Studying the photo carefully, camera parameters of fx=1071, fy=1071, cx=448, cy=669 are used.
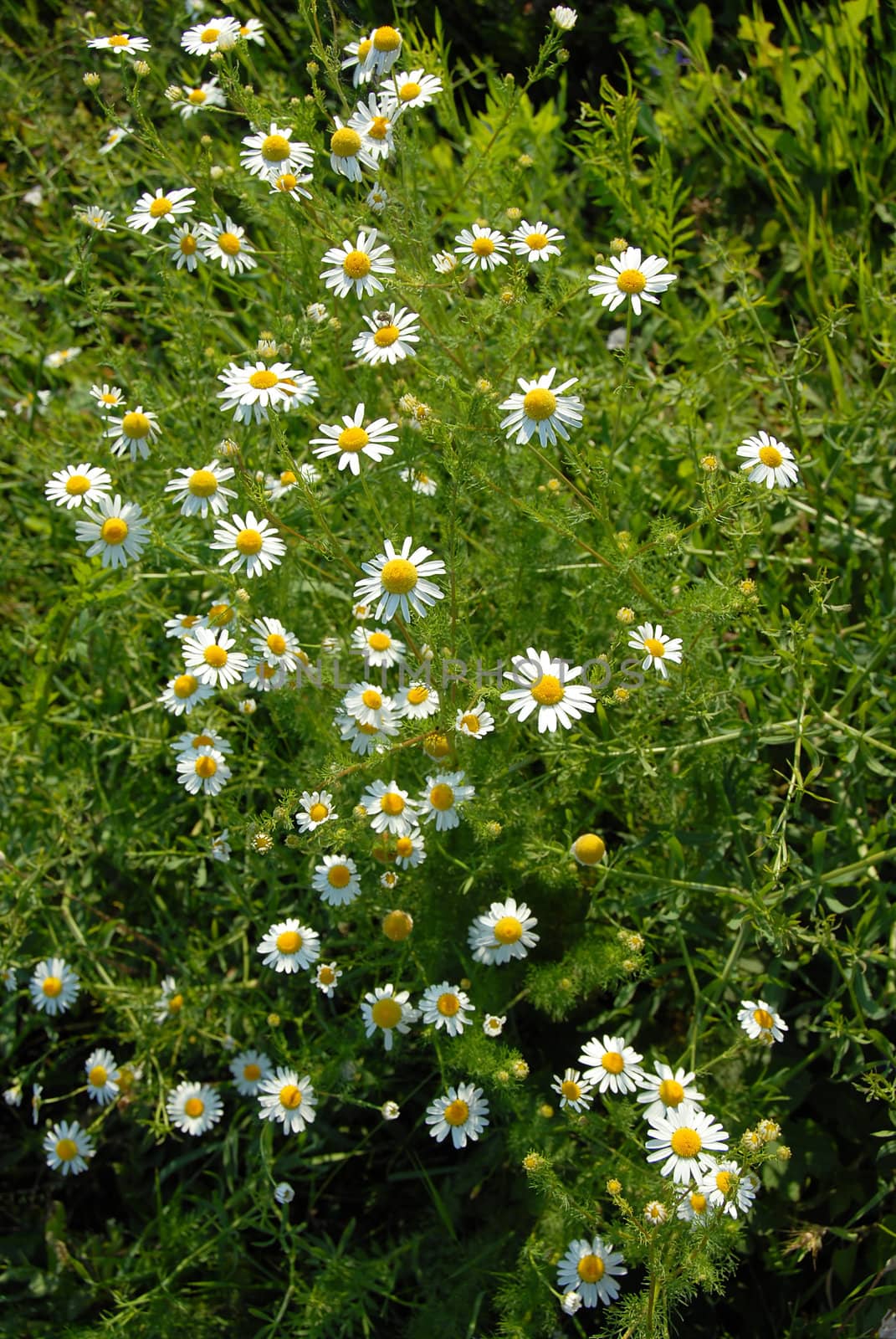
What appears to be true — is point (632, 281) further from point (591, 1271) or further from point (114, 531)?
point (591, 1271)

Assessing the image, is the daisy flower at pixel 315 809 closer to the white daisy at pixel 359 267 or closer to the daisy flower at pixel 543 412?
the daisy flower at pixel 543 412

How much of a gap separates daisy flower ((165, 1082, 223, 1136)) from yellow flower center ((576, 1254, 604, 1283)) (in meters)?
0.97

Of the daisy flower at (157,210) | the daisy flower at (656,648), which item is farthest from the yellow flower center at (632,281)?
the daisy flower at (157,210)

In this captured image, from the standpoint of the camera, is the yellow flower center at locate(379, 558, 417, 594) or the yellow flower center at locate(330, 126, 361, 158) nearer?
the yellow flower center at locate(379, 558, 417, 594)

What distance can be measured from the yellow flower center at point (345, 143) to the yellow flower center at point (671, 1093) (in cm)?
199

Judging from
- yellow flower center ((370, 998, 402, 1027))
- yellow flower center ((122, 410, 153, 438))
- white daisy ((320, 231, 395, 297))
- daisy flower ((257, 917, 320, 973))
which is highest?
white daisy ((320, 231, 395, 297))

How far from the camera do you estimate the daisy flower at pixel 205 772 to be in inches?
92.9

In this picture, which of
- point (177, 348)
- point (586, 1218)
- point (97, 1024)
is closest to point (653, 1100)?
point (586, 1218)

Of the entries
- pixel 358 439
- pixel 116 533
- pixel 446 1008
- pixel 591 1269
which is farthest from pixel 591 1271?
pixel 116 533

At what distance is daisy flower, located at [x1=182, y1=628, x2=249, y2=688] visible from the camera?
223 centimetres

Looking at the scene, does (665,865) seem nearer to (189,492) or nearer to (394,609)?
(394,609)

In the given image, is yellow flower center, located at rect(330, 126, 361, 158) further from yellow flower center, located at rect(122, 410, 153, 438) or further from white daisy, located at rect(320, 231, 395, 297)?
yellow flower center, located at rect(122, 410, 153, 438)

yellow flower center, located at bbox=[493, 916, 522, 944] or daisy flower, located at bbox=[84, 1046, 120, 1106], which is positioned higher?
yellow flower center, located at bbox=[493, 916, 522, 944]

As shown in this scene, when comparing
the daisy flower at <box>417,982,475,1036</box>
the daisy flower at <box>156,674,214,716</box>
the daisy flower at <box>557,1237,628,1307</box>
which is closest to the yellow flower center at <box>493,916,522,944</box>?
the daisy flower at <box>417,982,475,1036</box>
